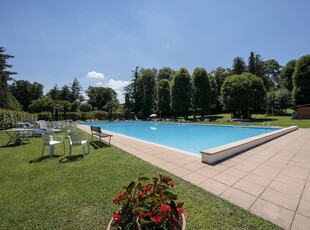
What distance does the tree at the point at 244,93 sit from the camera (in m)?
23.3

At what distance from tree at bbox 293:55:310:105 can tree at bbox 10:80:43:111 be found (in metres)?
63.7

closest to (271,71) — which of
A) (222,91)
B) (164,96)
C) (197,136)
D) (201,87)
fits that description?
(222,91)

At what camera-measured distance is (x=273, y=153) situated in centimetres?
552

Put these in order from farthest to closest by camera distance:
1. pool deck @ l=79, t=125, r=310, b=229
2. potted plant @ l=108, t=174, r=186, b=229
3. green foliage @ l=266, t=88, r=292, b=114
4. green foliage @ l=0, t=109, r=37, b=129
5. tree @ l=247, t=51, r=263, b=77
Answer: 1. tree @ l=247, t=51, r=263, b=77
2. green foliage @ l=266, t=88, r=292, b=114
3. green foliage @ l=0, t=109, r=37, b=129
4. pool deck @ l=79, t=125, r=310, b=229
5. potted plant @ l=108, t=174, r=186, b=229

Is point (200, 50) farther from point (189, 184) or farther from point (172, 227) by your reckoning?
point (172, 227)

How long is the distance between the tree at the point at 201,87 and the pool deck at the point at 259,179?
75.6ft

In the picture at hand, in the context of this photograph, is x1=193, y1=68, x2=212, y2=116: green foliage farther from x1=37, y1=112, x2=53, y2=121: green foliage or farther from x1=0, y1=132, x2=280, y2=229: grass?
x1=37, y1=112, x2=53, y2=121: green foliage

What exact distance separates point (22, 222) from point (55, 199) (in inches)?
21.9

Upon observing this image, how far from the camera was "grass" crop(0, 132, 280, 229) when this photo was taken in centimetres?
208

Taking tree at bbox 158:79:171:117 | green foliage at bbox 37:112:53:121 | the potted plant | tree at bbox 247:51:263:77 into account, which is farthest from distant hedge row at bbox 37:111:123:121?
tree at bbox 247:51:263:77

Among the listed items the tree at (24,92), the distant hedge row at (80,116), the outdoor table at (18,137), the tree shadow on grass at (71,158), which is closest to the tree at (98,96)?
the tree at (24,92)

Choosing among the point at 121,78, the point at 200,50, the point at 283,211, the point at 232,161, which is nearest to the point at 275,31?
the point at 200,50

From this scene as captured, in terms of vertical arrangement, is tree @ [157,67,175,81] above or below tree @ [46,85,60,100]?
above

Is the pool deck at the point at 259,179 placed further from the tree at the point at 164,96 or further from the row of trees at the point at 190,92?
the tree at the point at 164,96
